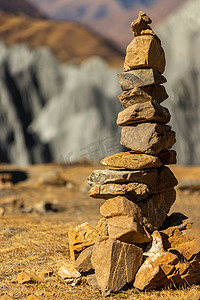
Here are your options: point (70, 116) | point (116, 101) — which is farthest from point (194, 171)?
point (70, 116)

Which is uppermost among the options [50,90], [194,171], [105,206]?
[50,90]

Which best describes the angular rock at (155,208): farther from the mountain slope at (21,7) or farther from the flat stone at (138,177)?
the mountain slope at (21,7)

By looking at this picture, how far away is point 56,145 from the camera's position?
127 feet

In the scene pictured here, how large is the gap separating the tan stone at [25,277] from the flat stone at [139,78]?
4337 mm

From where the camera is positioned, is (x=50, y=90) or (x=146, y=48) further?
(x=50, y=90)

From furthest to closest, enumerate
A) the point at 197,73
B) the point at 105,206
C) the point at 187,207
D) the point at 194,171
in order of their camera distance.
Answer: the point at 197,73 < the point at 194,171 < the point at 187,207 < the point at 105,206

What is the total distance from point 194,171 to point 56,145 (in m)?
18.9

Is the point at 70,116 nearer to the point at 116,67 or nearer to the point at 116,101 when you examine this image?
the point at 116,101

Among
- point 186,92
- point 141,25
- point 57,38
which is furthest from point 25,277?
point 57,38

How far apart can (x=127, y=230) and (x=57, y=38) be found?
53.1 m

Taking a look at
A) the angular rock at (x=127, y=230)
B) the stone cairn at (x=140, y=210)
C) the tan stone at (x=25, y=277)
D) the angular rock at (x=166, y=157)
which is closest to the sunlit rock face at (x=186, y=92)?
the angular rock at (x=166, y=157)

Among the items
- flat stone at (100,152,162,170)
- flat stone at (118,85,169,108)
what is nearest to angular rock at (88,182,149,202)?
flat stone at (100,152,162,170)

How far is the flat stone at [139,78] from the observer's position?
6404 millimetres

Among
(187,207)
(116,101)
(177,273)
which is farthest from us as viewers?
(116,101)
